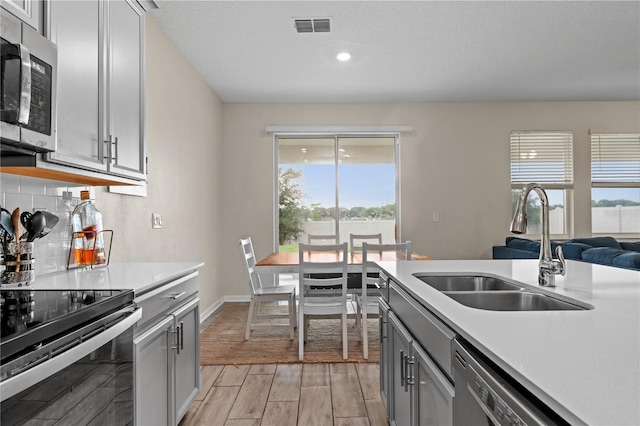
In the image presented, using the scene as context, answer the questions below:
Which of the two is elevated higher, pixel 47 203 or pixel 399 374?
pixel 47 203

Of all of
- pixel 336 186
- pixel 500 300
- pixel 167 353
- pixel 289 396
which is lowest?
pixel 289 396

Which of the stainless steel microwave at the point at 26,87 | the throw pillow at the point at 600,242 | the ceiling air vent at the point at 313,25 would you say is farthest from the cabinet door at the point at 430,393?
the throw pillow at the point at 600,242

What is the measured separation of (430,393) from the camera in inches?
51.8

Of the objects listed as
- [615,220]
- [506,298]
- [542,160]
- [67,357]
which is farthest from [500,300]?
→ [615,220]

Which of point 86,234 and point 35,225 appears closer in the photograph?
point 35,225

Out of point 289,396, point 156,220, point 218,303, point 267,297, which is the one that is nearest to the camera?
point 289,396

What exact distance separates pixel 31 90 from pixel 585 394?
65.3 inches

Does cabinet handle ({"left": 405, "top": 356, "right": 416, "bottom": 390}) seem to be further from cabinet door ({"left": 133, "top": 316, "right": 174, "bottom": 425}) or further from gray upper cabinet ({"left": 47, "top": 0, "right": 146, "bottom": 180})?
gray upper cabinet ({"left": 47, "top": 0, "right": 146, "bottom": 180})

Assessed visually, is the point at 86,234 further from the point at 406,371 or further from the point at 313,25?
the point at 313,25

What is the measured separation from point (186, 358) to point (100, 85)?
4.62ft

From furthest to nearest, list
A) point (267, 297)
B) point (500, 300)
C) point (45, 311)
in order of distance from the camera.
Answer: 1. point (267, 297)
2. point (500, 300)
3. point (45, 311)

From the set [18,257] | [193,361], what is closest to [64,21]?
[18,257]

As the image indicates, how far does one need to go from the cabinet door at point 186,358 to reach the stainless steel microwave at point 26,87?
39.7 inches

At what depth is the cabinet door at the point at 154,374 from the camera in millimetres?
1601
